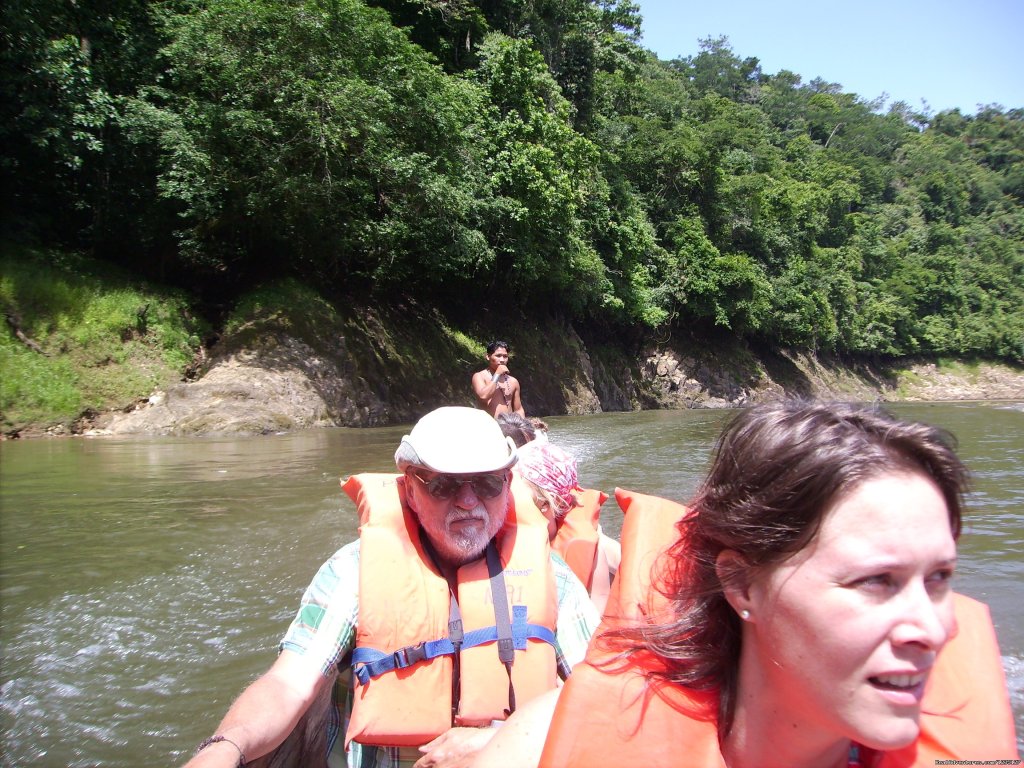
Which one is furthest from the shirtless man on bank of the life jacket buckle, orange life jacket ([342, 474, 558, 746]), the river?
the life jacket buckle

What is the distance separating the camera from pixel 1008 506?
21.3ft

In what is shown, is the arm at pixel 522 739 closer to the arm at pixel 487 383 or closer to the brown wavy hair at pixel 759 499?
the brown wavy hair at pixel 759 499

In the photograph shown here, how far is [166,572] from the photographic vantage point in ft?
14.4

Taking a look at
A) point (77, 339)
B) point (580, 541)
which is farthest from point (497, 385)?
point (77, 339)

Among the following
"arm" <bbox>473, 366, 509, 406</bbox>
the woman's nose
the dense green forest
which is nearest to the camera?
the woman's nose

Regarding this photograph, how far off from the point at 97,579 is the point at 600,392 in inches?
794

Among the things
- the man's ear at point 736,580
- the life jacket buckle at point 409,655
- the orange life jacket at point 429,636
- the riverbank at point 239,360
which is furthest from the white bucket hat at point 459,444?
the riverbank at point 239,360

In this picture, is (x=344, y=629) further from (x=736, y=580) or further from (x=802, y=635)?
(x=802, y=635)

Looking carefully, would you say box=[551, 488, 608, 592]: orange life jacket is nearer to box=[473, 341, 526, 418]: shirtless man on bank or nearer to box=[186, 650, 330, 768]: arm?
box=[186, 650, 330, 768]: arm

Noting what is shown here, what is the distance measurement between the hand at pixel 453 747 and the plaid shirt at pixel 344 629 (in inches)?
5.6

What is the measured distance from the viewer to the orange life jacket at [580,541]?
3.00 meters

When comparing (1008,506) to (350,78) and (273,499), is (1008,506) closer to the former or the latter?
(273,499)

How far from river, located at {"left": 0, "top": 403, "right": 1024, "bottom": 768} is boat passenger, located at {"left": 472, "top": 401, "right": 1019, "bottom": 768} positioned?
0.89ft

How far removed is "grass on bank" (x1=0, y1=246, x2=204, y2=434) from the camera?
34.0 feet
